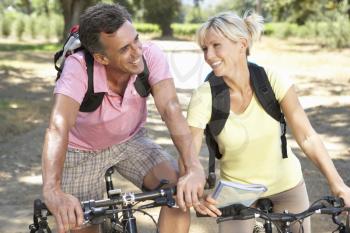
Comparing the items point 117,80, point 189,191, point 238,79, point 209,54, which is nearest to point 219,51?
point 209,54

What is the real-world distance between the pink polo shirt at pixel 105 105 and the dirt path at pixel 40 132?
1.98 m

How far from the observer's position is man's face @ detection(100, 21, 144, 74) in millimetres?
2570

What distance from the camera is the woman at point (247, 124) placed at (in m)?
2.72

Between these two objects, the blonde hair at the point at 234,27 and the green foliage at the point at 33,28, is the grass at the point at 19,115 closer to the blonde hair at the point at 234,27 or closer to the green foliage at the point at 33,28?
the blonde hair at the point at 234,27

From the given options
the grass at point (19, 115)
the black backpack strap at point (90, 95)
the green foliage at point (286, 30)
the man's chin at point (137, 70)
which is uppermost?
the man's chin at point (137, 70)

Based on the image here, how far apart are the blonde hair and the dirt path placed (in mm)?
2495

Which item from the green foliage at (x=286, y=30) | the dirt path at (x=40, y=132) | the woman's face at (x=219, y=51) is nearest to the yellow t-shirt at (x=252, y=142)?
the woman's face at (x=219, y=51)

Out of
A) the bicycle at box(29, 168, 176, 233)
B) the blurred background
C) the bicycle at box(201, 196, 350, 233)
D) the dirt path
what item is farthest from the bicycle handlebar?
the blurred background

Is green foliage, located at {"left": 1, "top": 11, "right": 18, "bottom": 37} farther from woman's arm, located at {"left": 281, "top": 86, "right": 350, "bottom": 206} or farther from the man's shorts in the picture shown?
woman's arm, located at {"left": 281, "top": 86, "right": 350, "bottom": 206}

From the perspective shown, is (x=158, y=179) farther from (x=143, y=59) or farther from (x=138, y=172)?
(x=143, y=59)

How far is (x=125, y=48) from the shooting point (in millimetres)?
2580

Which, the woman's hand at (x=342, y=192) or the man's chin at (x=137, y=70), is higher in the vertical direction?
the man's chin at (x=137, y=70)

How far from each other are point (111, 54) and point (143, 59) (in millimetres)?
250

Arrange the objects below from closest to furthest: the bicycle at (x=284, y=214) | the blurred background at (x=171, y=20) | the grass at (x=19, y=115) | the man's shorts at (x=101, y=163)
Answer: the bicycle at (x=284, y=214), the man's shorts at (x=101, y=163), the grass at (x=19, y=115), the blurred background at (x=171, y=20)
